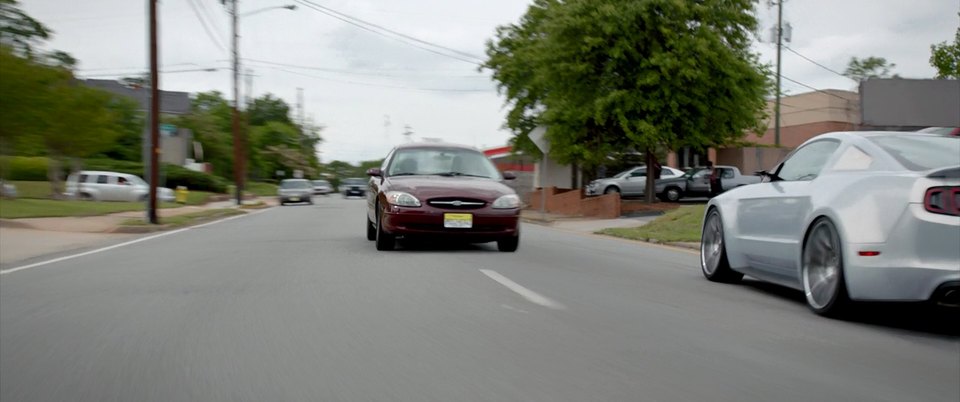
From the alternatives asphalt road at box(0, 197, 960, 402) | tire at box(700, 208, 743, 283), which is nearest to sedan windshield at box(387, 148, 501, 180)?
asphalt road at box(0, 197, 960, 402)

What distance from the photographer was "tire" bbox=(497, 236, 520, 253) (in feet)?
37.8

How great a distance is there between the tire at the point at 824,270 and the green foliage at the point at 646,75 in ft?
64.9

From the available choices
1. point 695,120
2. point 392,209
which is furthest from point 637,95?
point 392,209

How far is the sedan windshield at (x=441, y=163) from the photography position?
485 inches

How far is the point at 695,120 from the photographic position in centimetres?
2702

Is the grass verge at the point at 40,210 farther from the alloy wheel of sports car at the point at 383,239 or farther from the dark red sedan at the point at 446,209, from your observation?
the dark red sedan at the point at 446,209

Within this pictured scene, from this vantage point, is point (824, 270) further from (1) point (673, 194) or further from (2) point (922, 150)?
(1) point (673, 194)

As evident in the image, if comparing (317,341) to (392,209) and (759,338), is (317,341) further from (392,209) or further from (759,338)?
(392,209)

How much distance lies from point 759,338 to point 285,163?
98127 millimetres

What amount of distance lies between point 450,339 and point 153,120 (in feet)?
58.5

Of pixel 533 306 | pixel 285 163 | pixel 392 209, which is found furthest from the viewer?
pixel 285 163

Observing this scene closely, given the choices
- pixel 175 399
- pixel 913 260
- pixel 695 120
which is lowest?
pixel 175 399

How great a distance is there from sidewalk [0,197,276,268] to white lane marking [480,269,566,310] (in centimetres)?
674

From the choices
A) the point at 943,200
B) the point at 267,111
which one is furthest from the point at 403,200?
the point at 267,111
